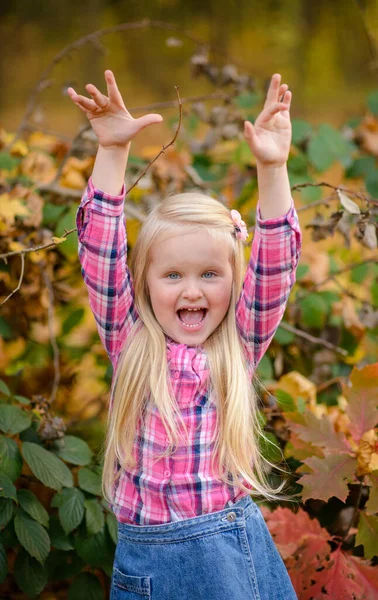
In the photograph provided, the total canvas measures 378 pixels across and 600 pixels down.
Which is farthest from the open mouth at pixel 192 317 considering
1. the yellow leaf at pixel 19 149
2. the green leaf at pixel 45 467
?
the yellow leaf at pixel 19 149

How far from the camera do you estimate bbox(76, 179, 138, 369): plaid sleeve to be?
1265 mm

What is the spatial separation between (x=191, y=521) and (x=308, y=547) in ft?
1.40

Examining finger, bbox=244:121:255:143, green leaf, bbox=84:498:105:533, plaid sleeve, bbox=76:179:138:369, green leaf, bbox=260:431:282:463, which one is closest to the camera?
finger, bbox=244:121:255:143

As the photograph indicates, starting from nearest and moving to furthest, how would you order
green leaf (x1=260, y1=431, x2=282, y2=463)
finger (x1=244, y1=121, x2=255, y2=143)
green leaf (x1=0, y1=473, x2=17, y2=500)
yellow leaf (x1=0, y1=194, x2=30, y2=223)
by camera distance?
finger (x1=244, y1=121, x2=255, y2=143), green leaf (x1=0, y1=473, x2=17, y2=500), green leaf (x1=260, y1=431, x2=282, y2=463), yellow leaf (x1=0, y1=194, x2=30, y2=223)

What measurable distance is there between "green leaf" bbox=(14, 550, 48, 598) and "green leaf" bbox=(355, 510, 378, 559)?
64 centimetres

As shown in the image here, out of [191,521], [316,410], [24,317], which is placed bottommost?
[191,521]

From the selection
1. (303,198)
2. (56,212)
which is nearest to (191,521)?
(56,212)

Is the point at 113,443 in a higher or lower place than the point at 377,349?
lower

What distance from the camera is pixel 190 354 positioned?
1.32m

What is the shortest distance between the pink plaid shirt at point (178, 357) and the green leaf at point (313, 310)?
30.8 inches

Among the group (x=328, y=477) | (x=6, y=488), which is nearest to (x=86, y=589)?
(x=6, y=488)

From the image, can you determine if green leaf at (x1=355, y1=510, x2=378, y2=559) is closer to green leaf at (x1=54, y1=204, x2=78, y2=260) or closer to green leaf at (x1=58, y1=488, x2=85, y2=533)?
green leaf at (x1=58, y1=488, x2=85, y2=533)

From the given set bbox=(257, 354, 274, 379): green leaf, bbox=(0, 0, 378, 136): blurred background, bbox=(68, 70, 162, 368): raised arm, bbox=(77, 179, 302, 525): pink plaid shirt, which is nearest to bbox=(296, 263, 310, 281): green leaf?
bbox=(257, 354, 274, 379): green leaf

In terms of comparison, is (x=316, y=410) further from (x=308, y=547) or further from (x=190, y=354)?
(x=190, y=354)
